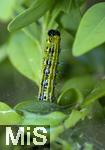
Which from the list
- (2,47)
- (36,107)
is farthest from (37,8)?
(2,47)

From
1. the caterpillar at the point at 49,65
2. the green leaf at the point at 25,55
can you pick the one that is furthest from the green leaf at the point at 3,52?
the caterpillar at the point at 49,65

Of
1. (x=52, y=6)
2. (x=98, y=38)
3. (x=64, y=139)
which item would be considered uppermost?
(x=52, y=6)

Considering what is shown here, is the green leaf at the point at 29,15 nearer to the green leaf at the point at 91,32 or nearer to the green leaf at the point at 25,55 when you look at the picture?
the green leaf at the point at 91,32

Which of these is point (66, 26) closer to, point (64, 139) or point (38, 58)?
point (38, 58)

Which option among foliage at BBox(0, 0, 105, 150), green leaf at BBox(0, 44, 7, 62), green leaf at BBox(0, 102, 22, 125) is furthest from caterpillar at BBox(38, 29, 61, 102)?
green leaf at BBox(0, 44, 7, 62)

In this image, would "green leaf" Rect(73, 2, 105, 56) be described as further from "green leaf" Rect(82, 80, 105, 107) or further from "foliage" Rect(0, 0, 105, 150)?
"green leaf" Rect(82, 80, 105, 107)

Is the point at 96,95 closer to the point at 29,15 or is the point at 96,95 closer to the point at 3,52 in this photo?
the point at 29,15
